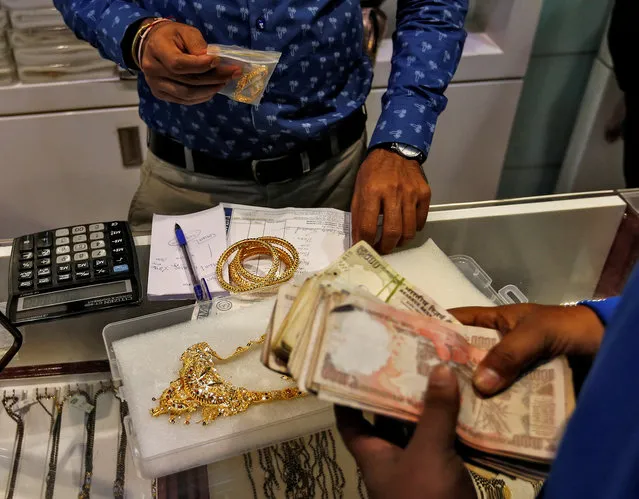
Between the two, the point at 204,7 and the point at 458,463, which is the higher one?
the point at 204,7

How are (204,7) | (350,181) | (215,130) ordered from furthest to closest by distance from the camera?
(350,181) < (215,130) < (204,7)

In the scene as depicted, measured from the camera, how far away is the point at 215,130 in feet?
3.41

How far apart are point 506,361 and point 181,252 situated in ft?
1.82

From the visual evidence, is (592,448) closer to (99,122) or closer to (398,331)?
(398,331)

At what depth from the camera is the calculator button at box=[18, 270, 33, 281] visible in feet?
2.65

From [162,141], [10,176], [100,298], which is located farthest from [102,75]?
[100,298]

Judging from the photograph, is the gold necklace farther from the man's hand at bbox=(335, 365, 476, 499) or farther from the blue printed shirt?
the blue printed shirt

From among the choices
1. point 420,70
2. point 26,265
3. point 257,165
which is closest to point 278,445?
point 26,265

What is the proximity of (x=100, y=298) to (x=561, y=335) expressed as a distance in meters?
0.59

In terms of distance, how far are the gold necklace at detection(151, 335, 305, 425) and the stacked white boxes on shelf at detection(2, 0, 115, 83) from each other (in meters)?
1.26

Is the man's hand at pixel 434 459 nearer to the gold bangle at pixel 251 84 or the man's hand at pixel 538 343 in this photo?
the man's hand at pixel 538 343

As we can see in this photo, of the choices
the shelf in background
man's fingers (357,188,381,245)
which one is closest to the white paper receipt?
man's fingers (357,188,381,245)

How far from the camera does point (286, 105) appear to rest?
103 centimetres

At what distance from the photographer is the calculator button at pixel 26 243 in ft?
2.81
